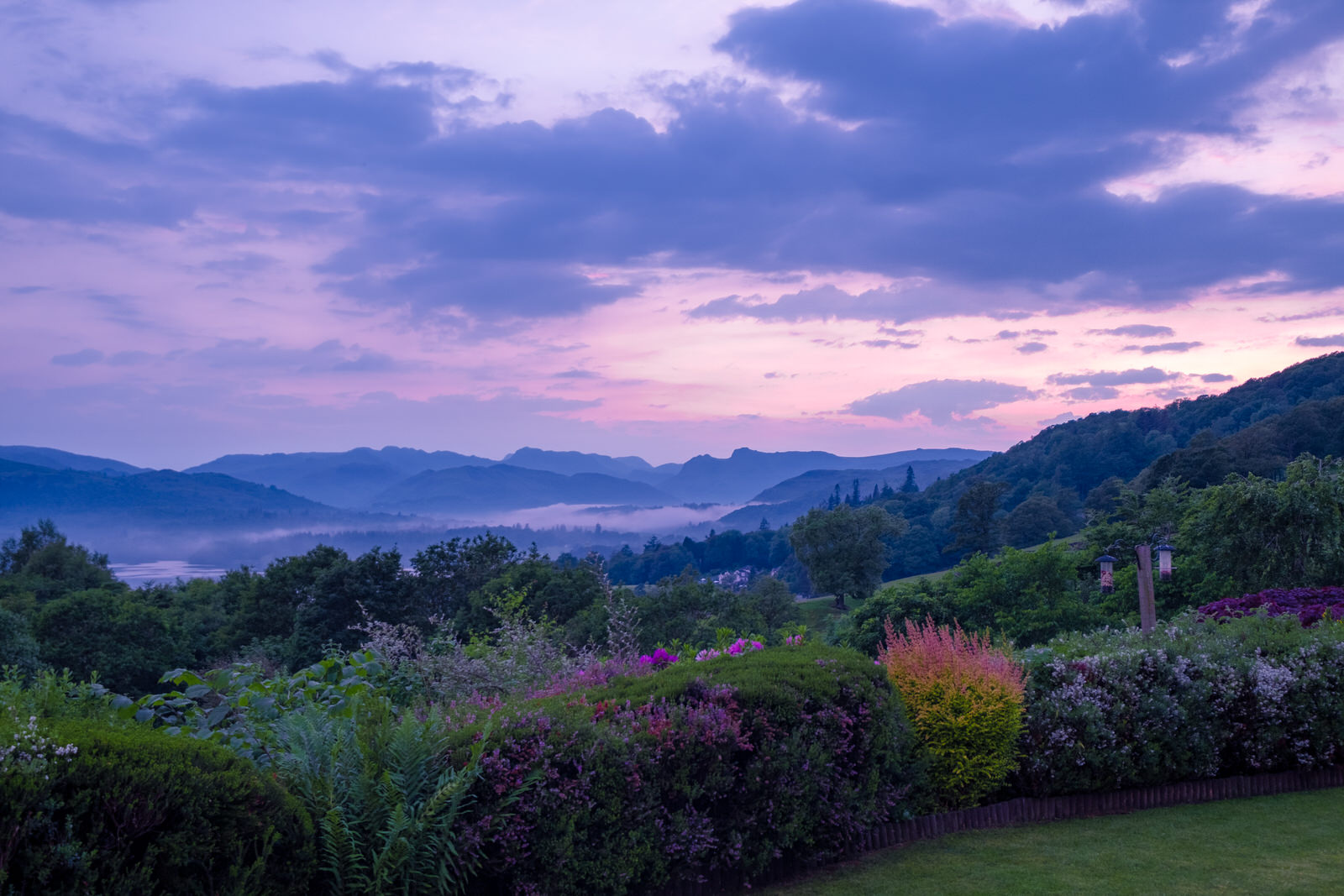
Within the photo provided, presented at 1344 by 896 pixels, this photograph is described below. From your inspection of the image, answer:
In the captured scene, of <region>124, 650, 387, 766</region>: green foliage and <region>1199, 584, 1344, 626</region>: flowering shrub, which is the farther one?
<region>1199, 584, 1344, 626</region>: flowering shrub

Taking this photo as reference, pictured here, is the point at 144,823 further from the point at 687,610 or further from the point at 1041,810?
the point at 687,610

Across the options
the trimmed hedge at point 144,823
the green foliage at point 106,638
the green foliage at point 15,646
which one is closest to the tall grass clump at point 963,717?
the trimmed hedge at point 144,823

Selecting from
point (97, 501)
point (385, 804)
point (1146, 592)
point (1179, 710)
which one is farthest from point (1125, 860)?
point (97, 501)

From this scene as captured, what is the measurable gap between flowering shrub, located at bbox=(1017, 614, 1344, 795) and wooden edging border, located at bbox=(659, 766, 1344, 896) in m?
0.08

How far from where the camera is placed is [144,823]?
293cm

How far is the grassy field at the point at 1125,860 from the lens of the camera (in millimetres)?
4656

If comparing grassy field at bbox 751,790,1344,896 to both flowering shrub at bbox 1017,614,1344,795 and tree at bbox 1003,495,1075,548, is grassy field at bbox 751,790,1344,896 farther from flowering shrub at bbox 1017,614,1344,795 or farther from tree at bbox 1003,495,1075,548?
tree at bbox 1003,495,1075,548

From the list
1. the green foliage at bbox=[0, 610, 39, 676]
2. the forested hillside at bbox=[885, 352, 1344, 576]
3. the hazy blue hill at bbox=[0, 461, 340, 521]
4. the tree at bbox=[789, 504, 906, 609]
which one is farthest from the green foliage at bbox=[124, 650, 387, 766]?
the hazy blue hill at bbox=[0, 461, 340, 521]

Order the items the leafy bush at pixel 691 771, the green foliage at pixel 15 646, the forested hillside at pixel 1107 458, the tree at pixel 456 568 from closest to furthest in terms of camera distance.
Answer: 1. the leafy bush at pixel 691 771
2. the green foliage at pixel 15 646
3. the tree at pixel 456 568
4. the forested hillside at pixel 1107 458

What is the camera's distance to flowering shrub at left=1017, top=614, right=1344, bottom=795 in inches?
231

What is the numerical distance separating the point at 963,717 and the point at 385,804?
357 centimetres

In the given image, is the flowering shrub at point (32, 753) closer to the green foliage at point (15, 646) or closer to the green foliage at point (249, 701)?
the green foliage at point (249, 701)

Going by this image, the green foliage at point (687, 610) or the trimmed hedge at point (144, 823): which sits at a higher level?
the trimmed hedge at point (144, 823)

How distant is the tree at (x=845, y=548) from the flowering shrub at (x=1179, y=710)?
5924 centimetres
